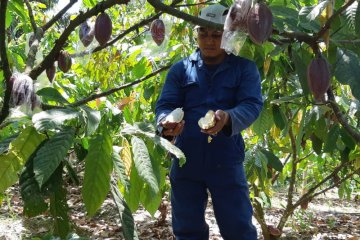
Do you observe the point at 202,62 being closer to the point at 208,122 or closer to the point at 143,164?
the point at 208,122

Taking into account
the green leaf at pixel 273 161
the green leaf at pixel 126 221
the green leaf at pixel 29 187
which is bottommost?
the green leaf at pixel 126 221

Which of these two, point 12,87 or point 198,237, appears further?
point 198,237

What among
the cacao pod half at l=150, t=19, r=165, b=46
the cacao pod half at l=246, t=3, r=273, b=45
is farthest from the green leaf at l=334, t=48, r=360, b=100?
the cacao pod half at l=150, t=19, r=165, b=46

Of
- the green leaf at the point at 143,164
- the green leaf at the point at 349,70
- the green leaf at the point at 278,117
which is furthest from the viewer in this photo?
the green leaf at the point at 278,117

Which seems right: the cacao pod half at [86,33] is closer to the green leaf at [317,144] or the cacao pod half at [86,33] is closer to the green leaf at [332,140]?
the green leaf at [332,140]

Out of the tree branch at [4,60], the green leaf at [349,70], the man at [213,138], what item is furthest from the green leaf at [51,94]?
the man at [213,138]

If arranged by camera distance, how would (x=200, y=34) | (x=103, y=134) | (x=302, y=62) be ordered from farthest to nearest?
(x=200, y=34)
(x=302, y=62)
(x=103, y=134)

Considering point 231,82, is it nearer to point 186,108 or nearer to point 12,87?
point 186,108

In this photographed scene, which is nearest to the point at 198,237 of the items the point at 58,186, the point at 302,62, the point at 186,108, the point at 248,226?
the point at 248,226

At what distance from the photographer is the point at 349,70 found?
3.02ft

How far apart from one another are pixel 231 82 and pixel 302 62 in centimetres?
77

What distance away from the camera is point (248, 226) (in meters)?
1.73

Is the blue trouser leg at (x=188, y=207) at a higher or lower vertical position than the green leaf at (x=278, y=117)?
lower

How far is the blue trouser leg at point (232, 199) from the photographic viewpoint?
1.70 meters
